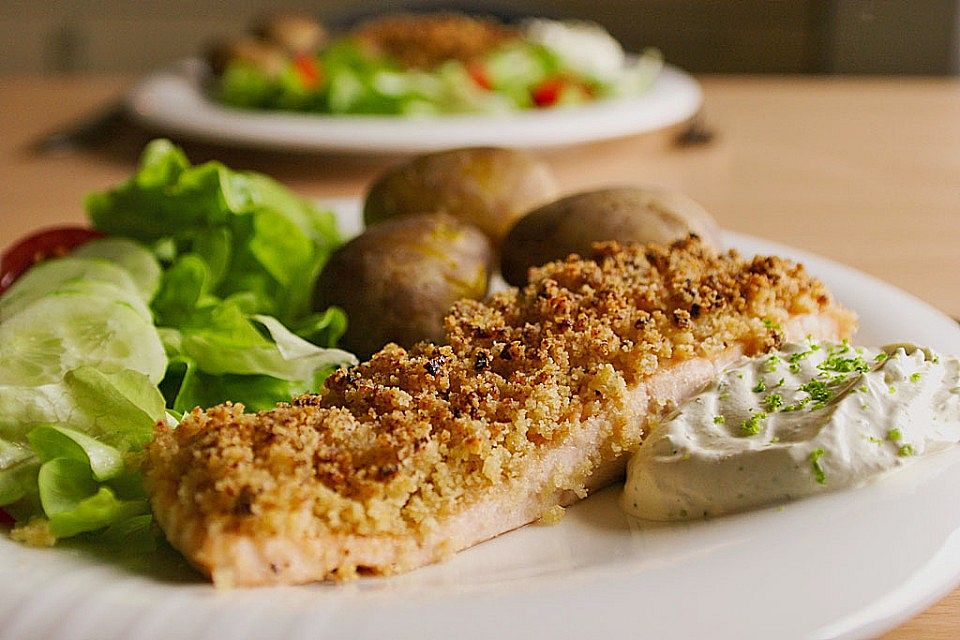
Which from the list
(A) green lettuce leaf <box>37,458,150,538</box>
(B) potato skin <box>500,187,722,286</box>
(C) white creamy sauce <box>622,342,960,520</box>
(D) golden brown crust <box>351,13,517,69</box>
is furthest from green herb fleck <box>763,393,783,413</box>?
(D) golden brown crust <box>351,13,517,69</box>

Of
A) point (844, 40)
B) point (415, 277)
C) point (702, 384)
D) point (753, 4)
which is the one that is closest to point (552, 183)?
point (415, 277)

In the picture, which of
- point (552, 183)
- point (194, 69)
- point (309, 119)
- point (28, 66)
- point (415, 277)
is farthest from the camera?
point (28, 66)

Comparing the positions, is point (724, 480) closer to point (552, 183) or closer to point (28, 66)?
point (552, 183)

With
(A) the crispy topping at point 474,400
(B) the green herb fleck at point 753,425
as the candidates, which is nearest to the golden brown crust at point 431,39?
(A) the crispy topping at point 474,400

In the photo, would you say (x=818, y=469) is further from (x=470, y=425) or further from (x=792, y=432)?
(x=470, y=425)

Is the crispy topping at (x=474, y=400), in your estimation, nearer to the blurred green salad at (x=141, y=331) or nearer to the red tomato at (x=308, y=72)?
the blurred green salad at (x=141, y=331)

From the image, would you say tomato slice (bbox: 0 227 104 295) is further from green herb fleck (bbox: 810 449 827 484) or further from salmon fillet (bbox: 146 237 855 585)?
green herb fleck (bbox: 810 449 827 484)
